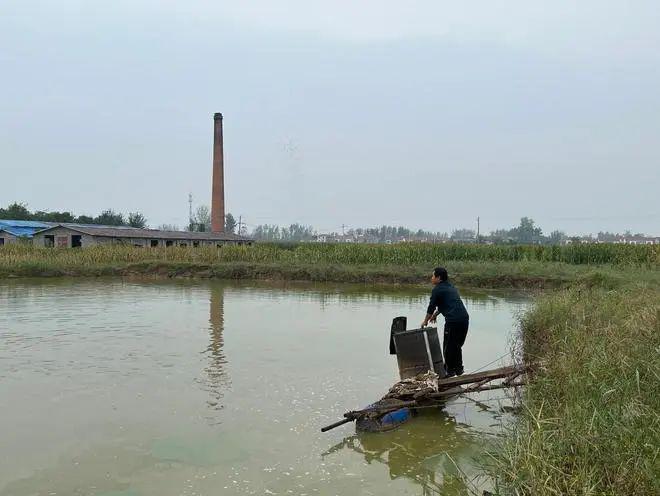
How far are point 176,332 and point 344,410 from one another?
5.45 m

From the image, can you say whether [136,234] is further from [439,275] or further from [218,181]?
[439,275]

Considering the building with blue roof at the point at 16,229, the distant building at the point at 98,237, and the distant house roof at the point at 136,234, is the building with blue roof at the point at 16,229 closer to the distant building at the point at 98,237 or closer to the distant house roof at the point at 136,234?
the distant building at the point at 98,237

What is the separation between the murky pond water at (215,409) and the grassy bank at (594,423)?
79 centimetres

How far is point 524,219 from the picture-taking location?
82.8 meters

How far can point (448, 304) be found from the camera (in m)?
6.35

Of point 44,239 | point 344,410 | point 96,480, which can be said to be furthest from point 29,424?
point 44,239

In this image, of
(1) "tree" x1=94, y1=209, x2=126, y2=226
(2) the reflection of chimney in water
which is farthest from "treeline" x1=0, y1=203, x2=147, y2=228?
(2) the reflection of chimney in water

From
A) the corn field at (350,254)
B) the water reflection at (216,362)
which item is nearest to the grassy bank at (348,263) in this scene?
the corn field at (350,254)

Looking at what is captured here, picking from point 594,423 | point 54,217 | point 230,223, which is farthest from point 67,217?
point 594,423

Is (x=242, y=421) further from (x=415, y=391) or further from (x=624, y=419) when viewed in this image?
(x=624, y=419)

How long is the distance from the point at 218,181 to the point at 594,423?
38.4 meters

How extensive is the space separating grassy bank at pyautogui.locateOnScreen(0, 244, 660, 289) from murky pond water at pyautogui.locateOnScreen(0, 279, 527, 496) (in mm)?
9378

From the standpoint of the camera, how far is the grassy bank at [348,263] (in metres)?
21.0

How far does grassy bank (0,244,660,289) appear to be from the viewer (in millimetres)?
20953
